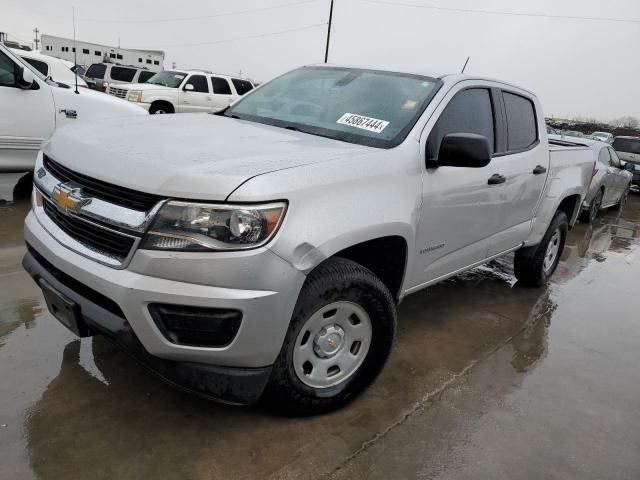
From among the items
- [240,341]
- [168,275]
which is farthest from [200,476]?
[168,275]

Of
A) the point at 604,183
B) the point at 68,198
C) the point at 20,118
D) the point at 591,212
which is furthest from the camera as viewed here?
the point at 604,183

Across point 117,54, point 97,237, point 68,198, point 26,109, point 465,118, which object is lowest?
point 117,54

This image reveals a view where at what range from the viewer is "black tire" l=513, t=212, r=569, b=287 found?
189 inches

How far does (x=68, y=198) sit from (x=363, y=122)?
1.58 meters

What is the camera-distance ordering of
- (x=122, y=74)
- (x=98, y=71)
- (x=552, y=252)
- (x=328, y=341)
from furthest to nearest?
(x=98, y=71), (x=122, y=74), (x=552, y=252), (x=328, y=341)

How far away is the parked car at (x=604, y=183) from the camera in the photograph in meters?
9.73

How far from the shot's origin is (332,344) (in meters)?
2.50

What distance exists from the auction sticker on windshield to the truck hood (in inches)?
9.1

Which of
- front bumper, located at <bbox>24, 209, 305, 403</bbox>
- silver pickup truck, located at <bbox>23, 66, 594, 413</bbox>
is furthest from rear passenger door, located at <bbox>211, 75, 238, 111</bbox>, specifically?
front bumper, located at <bbox>24, 209, 305, 403</bbox>

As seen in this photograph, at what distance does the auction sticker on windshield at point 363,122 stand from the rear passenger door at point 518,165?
0.99m

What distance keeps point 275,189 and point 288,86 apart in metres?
1.89

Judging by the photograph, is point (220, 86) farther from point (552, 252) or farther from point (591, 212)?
point (552, 252)

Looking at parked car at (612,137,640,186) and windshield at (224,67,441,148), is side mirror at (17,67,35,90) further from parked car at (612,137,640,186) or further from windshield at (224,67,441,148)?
parked car at (612,137,640,186)

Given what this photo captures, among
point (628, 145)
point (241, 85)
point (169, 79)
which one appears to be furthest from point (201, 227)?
point (628, 145)
